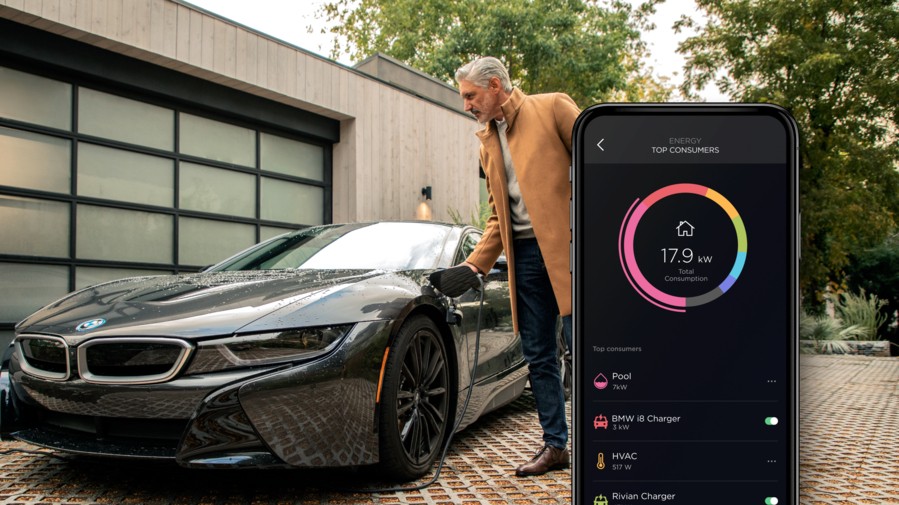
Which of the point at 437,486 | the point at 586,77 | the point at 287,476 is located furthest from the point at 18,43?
the point at 586,77

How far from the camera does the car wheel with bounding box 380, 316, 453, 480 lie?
9.41ft

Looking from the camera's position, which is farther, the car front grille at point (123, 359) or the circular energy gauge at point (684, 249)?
the car front grille at point (123, 359)

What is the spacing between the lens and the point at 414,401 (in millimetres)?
3107

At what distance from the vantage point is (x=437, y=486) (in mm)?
3021

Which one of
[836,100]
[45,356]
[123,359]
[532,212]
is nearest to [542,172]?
[532,212]

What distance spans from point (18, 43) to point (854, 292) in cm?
1747

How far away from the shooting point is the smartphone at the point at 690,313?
1.39 metres

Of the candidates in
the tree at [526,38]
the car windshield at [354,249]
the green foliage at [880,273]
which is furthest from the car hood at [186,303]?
the tree at [526,38]

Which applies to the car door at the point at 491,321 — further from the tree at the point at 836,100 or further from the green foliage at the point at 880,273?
the green foliage at the point at 880,273

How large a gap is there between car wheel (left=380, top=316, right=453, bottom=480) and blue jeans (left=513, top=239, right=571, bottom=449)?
1.34 ft

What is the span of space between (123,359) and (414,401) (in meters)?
1.16

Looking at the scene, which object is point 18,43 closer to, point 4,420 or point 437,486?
point 4,420

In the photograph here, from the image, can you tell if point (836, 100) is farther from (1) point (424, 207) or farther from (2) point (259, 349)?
(2) point (259, 349)

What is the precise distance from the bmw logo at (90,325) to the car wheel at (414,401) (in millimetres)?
1100
